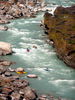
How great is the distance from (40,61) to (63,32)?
1018 centimetres

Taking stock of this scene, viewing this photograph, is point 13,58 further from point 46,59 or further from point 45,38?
point 45,38

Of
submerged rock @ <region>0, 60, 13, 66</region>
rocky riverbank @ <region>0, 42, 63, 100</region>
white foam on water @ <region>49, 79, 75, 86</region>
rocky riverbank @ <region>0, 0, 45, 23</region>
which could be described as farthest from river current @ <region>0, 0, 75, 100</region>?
rocky riverbank @ <region>0, 0, 45, 23</region>

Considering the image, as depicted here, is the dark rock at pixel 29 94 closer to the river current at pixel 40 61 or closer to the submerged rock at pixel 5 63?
the river current at pixel 40 61

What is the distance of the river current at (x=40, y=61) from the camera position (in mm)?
39438

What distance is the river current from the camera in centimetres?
3944

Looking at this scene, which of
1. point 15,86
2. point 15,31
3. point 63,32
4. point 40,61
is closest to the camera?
point 15,86

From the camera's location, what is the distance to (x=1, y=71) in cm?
4250

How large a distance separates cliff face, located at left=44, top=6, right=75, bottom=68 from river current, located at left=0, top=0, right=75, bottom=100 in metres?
1.44

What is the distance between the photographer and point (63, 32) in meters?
55.6

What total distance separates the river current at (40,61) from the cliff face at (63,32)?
1439 millimetres

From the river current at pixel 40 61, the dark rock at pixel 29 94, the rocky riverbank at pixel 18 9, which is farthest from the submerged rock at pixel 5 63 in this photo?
the rocky riverbank at pixel 18 9

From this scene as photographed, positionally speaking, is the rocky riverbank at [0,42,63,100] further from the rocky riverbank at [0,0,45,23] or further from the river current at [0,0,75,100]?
the rocky riverbank at [0,0,45,23]

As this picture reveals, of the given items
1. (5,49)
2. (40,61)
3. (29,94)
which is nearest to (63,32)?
(40,61)

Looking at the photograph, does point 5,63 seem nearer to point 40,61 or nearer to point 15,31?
point 40,61
